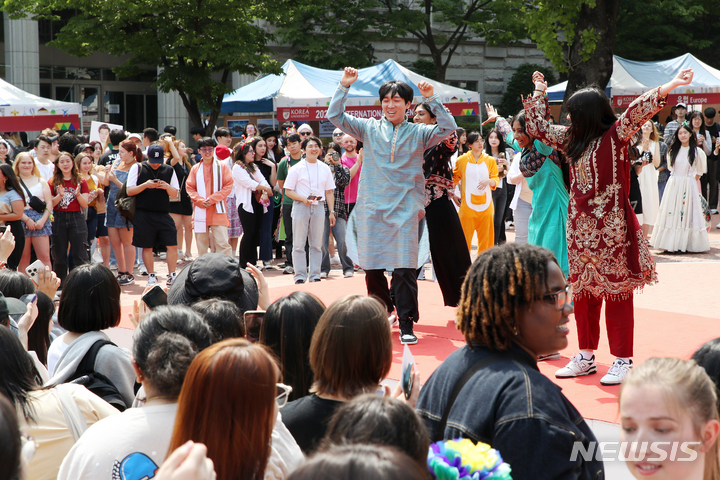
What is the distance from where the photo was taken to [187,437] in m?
1.96

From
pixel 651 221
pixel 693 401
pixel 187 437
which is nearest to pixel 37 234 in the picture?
pixel 187 437

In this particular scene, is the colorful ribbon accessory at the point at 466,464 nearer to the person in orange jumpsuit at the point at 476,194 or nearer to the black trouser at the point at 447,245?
the black trouser at the point at 447,245

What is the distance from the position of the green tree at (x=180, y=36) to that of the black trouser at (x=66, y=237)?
981cm

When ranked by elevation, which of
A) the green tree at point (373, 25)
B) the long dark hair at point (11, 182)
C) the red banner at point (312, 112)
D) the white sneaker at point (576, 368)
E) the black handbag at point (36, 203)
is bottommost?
the white sneaker at point (576, 368)

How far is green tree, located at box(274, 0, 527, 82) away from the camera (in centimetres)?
2689

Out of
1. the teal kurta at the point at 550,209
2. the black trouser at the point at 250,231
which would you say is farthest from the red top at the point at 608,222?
the black trouser at the point at 250,231

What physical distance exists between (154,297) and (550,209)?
3.03 meters

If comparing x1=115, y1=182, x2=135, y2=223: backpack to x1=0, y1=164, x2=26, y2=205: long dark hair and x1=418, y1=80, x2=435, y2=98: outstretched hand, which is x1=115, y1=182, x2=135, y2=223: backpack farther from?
x1=418, y1=80, x2=435, y2=98: outstretched hand

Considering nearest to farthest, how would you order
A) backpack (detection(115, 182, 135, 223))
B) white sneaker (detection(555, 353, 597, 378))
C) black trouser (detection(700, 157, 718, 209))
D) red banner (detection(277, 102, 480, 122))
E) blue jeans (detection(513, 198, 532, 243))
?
white sneaker (detection(555, 353, 597, 378)) < blue jeans (detection(513, 198, 532, 243)) < backpack (detection(115, 182, 135, 223)) < black trouser (detection(700, 157, 718, 209)) < red banner (detection(277, 102, 480, 122))

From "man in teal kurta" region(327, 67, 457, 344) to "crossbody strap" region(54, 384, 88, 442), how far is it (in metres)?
3.48

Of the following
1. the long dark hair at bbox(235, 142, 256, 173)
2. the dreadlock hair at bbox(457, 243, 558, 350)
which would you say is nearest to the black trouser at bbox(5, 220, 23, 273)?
the long dark hair at bbox(235, 142, 256, 173)

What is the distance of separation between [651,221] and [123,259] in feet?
27.2

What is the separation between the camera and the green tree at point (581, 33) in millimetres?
16239

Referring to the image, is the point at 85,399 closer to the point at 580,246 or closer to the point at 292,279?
the point at 580,246
